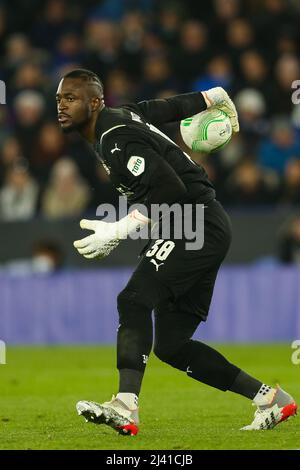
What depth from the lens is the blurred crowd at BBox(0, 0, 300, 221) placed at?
50.6ft

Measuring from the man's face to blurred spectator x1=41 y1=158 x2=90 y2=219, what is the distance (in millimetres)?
8388

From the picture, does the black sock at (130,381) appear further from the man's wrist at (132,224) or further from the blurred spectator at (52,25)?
the blurred spectator at (52,25)

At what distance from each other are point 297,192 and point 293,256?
1017 mm

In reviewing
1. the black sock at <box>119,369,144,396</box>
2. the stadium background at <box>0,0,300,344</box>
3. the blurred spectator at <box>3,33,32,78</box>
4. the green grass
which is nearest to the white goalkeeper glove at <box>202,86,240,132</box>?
the black sock at <box>119,369,144,396</box>

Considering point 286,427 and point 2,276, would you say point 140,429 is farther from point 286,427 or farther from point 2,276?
point 2,276

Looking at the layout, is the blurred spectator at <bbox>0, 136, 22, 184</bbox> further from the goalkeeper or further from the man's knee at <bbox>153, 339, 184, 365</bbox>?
the man's knee at <bbox>153, 339, 184, 365</bbox>

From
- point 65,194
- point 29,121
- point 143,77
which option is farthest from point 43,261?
point 143,77

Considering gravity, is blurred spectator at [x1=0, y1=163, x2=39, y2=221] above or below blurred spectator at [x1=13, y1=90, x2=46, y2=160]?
below

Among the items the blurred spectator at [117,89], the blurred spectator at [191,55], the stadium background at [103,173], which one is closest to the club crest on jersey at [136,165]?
the stadium background at [103,173]

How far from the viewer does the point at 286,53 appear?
55.2ft

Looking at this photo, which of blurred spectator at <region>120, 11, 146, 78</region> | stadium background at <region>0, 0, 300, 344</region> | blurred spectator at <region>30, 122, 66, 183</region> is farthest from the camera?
blurred spectator at <region>120, 11, 146, 78</region>

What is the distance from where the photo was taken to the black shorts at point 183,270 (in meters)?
6.92

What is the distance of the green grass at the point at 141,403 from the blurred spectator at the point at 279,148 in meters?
2.81
